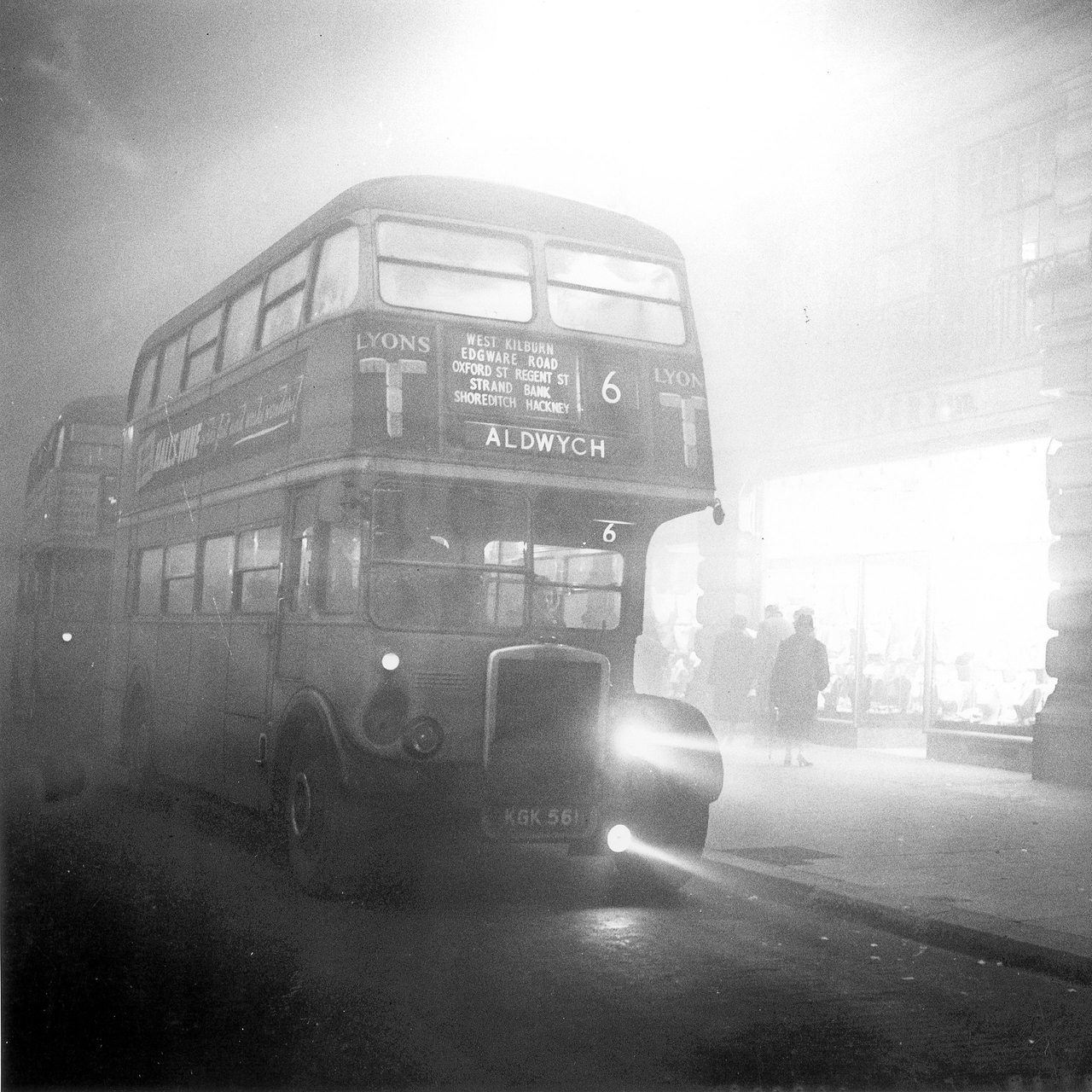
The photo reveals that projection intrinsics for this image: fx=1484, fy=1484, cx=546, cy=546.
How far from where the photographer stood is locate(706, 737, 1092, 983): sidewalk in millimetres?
7598

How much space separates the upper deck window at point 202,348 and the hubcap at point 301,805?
3.79m

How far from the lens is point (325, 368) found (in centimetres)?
877

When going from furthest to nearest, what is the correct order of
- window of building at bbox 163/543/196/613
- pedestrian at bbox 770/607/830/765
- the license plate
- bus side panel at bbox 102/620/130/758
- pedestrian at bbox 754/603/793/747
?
pedestrian at bbox 754/603/793/747 → pedestrian at bbox 770/607/830/765 → bus side panel at bbox 102/620/130/758 → window of building at bbox 163/543/196/613 → the license plate

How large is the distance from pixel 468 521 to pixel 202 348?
3.88 metres

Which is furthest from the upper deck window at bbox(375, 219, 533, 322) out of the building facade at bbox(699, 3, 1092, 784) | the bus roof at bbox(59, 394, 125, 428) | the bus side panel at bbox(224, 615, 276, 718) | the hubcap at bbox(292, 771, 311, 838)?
the bus roof at bbox(59, 394, 125, 428)

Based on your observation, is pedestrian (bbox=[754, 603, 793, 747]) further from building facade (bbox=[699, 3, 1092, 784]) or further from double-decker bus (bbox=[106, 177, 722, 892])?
double-decker bus (bbox=[106, 177, 722, 892])

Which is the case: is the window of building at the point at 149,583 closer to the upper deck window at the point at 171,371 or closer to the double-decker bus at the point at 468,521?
the upper deck window at the point at 171,371

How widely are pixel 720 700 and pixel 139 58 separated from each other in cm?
1515

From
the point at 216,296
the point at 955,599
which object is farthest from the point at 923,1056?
the point at 955,599

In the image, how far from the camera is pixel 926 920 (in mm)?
7734

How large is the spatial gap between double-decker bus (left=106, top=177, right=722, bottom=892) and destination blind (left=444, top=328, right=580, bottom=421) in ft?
0.04

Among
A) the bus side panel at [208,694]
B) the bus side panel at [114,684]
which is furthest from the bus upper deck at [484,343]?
the bus side panel at [114,684]

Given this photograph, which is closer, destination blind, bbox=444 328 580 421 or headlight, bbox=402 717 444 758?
headlight, bbox=402 717 444 758

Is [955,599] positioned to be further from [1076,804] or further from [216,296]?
[216,296]
